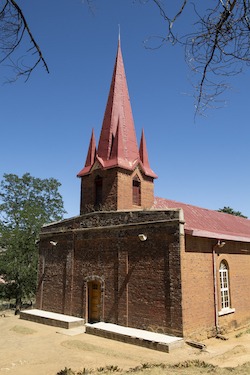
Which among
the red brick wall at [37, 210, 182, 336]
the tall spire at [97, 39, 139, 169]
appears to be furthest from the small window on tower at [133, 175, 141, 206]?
the red brick wall at [37, 210, 182, 336]

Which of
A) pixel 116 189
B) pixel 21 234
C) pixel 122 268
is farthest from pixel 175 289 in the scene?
pixel 21 234

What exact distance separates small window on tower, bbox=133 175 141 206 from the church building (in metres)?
0.06

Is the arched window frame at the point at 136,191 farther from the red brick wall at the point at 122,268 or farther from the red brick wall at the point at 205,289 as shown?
the red brick wall at the point at 205,289

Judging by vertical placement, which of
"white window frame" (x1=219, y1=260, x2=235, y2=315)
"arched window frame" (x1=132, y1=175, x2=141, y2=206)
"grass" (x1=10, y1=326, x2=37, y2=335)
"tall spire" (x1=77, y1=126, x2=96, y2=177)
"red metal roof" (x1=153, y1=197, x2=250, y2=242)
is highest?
"tall spire" (x1=77, y1=126, x2=96, y2=177)

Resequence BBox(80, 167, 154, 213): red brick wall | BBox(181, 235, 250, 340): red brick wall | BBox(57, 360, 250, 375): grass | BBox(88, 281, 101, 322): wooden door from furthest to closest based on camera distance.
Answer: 1. BBox(80, 167, 154, 213): red brick wall
2. BBox(88, 281, 101, 322): wooden door
3. BBox(181, 235, 250, 340): red brick wall
4. BBox(57, 360, 250, 375): grass

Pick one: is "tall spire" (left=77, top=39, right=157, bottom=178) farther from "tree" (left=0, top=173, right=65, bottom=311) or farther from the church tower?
"tree" (left=0, top=173, right=65, bottom=311)

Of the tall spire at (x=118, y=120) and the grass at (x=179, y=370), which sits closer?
the grass at (x=179, y=370)

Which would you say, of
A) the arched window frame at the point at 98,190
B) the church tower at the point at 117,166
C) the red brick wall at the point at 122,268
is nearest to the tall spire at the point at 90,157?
the church tower at the point at 117,166

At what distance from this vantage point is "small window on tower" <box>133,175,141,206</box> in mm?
16438

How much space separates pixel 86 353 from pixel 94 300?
16.2 feet

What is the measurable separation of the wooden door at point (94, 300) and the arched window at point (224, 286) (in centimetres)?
594

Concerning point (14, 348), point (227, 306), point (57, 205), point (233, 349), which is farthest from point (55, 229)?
point (57, 205)

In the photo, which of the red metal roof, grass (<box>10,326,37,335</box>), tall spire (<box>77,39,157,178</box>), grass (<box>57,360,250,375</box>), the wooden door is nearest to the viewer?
grass (<box>57,360,250,375</box>)

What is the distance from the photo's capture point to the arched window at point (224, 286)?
558 inches
